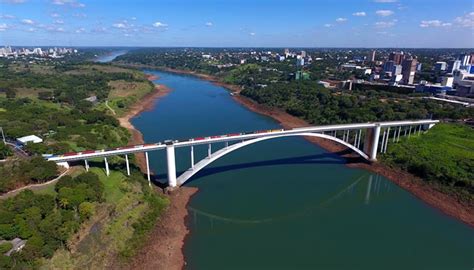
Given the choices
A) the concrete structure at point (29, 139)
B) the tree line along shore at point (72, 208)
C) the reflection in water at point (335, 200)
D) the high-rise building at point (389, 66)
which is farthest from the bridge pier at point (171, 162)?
the high-rise building at point (389, 66)

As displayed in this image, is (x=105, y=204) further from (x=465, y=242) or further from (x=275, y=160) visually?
(x=465, y=242)

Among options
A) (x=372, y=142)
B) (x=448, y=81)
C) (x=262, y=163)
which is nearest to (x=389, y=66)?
(x=448, y=81)

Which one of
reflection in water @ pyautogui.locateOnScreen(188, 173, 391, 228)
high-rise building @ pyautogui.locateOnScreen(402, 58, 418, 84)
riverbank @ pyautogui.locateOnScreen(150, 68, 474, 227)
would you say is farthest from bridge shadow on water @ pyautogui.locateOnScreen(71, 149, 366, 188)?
high-rise building @ pyautogui.locateOnScreen(402, 58, 418, 84)

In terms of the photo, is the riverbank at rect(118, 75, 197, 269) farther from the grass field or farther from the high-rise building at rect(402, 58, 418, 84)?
the high-rise building at rect(402, 58, 418, 84)

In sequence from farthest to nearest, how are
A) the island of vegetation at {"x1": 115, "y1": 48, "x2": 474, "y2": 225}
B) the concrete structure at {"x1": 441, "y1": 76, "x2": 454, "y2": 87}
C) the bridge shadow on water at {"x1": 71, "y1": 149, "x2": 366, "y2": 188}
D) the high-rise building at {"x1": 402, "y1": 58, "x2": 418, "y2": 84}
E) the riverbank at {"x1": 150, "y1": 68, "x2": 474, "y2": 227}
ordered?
the high-rise building at {"x1": 402, "y1": 58, "x2": 418, "y2": 84}, the concrete structure at {"x1": 441, "y1": 76, "x2": 454, "y2": 87}, the island of vegetation at {"x1": 115, "y1": 48, "x2": 474, "y2": 225}, the bridge shadow on water at {"x1": 71, "y1": 149, "x2": 366, "y2": 188}, the riverbank at {"x1": 150, "y1": 68, "x2": 474, "y2": 227}

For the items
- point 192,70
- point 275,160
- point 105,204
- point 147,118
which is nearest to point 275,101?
point 147,118

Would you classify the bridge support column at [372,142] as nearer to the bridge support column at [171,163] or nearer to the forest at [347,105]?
the forest at [347,105]

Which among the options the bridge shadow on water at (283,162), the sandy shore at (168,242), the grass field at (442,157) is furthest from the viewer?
the bridge shadow on water at (283,162)
